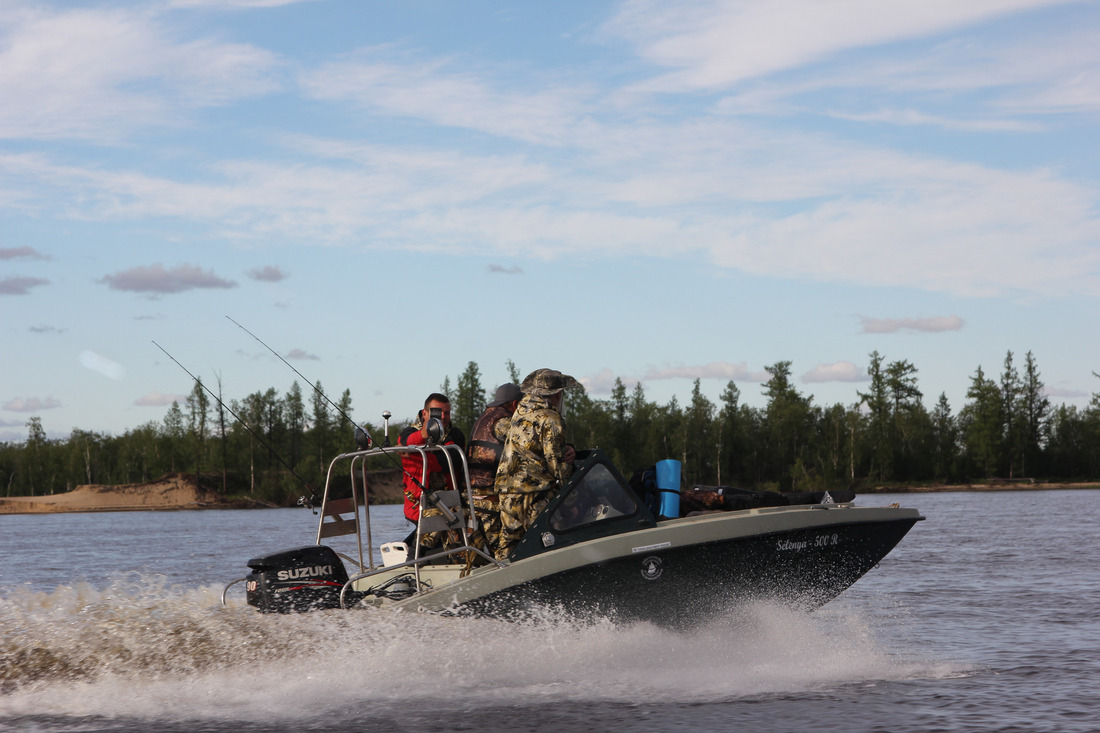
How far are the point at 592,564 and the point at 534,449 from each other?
34.8 inches

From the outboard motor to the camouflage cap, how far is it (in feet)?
6.02

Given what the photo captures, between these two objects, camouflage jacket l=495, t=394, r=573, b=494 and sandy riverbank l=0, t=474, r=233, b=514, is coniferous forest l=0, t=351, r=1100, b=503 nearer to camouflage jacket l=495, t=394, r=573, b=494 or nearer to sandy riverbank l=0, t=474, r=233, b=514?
sandy riverbank l=0, t=474, r=233, b=514

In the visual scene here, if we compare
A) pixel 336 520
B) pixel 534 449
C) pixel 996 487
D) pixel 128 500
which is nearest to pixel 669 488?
pixel 534 449

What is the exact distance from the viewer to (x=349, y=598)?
7270 millimetres

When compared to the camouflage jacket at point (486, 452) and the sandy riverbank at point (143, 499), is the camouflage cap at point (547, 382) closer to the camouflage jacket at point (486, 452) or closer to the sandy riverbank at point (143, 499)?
the camouflage jacket at point (486, 452)

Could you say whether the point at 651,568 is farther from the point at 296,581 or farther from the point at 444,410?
the point at 296,581

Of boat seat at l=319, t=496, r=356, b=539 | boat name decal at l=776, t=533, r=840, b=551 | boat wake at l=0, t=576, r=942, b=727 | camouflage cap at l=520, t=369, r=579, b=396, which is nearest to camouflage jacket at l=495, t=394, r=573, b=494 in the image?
camouflage cap at l=520, t=369, r=579, b=396

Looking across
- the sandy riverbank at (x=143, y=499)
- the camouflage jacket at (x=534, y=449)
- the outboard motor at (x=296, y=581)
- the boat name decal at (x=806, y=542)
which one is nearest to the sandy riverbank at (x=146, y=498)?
the sandy riverbank at (x=143, y=499)

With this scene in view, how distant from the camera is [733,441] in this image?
281 ft

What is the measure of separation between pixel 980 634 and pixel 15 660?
27.3 ft

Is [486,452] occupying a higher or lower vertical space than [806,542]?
higher

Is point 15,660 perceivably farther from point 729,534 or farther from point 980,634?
point 980,634

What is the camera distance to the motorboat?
22.8 ft

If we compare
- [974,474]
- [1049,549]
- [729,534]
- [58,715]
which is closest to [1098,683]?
[729,534]
